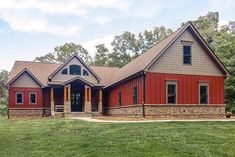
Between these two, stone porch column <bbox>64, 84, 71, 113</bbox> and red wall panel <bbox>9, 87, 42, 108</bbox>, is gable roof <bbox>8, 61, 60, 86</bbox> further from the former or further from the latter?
stone porch column <bbox>64, 84, 71, 113</bbox>

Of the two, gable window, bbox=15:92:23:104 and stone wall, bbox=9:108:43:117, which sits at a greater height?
gable window, bbox=15:92:23:104

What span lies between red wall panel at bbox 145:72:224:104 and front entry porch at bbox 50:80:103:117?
9.97m

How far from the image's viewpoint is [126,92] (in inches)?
1126

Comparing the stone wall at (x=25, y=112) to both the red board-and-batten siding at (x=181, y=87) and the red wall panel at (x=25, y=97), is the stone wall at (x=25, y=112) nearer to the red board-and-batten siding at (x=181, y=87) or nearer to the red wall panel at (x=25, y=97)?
the red wall panel at (x=25, y=97)

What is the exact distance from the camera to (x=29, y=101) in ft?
113

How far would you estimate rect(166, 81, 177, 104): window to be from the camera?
2458 cm

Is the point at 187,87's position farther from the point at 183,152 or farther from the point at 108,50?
the point at 108,50

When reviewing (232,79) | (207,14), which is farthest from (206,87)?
(207,14)

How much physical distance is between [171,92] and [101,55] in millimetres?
39483

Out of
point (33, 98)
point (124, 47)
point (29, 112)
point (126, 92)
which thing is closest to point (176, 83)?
point (126, 92)

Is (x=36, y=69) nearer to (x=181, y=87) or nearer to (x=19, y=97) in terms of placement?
(x=19, y=97)

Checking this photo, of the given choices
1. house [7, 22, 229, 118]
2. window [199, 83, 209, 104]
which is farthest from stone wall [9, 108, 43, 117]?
window [199, 83, 209, 104]

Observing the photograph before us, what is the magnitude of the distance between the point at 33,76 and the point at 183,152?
1008 inches

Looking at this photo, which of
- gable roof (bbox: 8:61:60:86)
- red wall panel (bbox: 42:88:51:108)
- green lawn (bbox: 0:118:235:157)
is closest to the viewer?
green lawn (bbox: 0:118:235:157)
